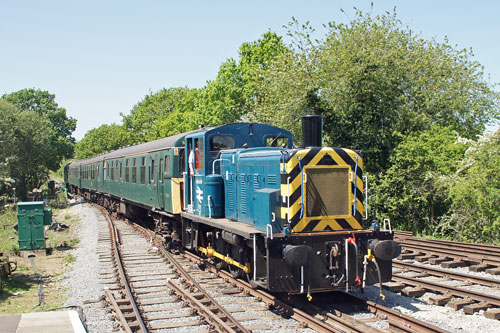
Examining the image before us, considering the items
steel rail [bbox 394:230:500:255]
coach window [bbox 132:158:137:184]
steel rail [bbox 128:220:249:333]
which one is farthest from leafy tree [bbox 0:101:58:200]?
steel rail [bbox 394:230:500:255]

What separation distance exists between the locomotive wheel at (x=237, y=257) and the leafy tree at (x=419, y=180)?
31.1 ft

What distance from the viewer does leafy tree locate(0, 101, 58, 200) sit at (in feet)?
114

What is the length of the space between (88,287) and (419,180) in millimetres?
12382

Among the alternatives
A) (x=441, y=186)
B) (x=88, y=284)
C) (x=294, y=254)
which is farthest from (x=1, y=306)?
(x=441, y=186)

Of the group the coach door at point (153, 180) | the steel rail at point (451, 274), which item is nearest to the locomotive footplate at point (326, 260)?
the steel rail at point (451, 274)

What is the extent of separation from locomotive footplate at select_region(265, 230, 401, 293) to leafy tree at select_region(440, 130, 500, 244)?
772 cm

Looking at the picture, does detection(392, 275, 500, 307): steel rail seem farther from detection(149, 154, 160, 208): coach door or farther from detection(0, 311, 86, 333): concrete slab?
detection(149, 154, 160, 208): coach door

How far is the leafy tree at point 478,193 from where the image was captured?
1395 centimetres

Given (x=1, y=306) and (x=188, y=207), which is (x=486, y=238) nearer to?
(x=188, y=207)

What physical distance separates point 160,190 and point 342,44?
9.92 meters

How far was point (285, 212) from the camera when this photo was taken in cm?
766

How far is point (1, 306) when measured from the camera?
8422 millimetres

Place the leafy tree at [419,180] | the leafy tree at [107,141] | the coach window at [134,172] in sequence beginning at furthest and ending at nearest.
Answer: the leafy tree at [107,141] → the coach window at [134,172] → the leafy tree at [419,180]

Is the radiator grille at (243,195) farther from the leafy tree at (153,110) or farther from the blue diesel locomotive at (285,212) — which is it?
the leafy tree at (153,110)
